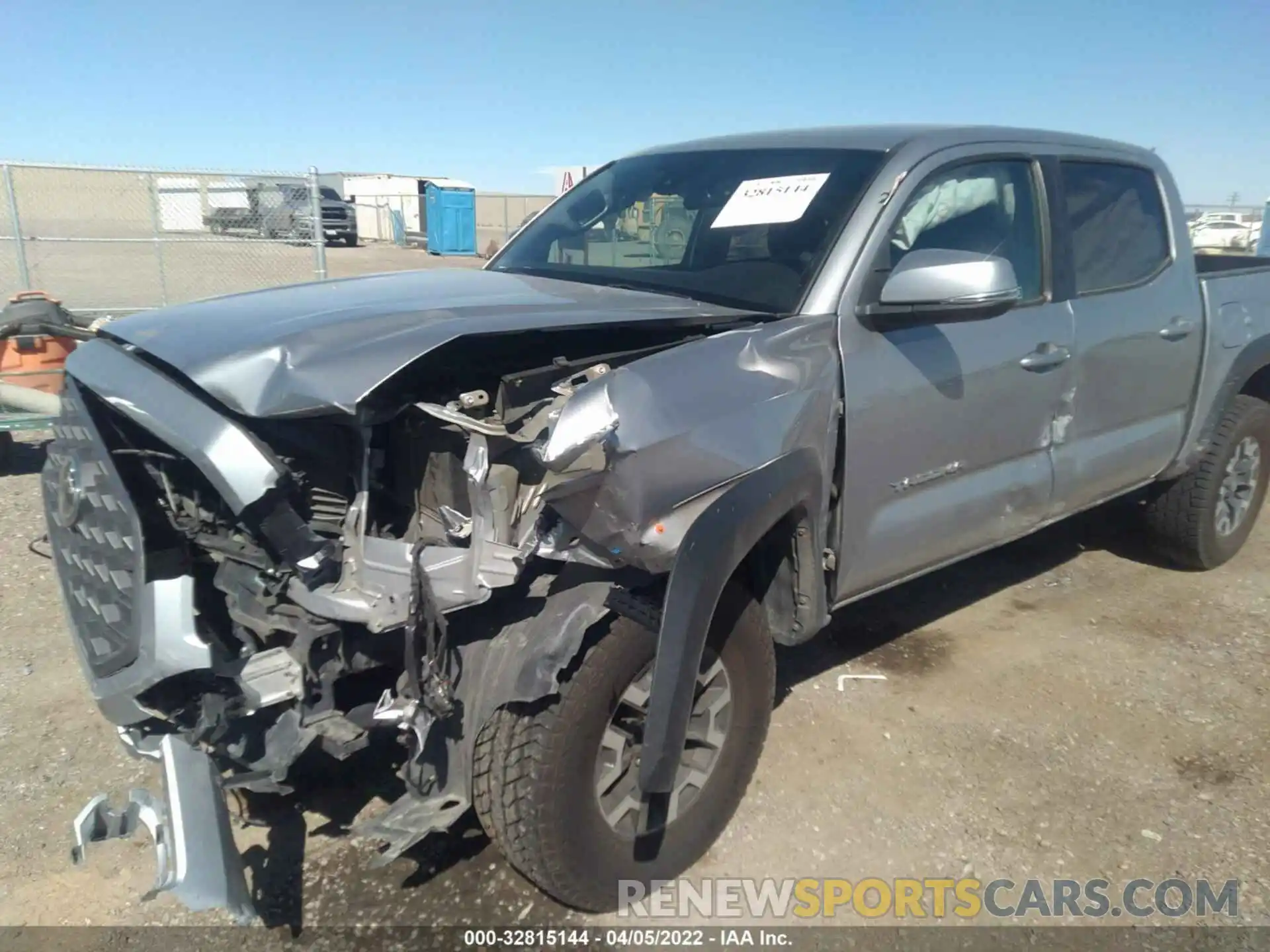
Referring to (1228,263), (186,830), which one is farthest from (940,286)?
(1228,263)

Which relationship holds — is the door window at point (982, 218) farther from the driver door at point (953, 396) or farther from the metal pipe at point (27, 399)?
the metal pipe at point (27, 399)

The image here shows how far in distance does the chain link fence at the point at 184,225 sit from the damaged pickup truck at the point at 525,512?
7633 millimetres

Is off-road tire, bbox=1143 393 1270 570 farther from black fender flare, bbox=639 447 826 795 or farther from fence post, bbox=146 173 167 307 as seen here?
fence post, bbox=146 173 167 307

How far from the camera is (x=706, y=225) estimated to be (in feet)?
10.7

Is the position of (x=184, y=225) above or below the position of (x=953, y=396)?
above

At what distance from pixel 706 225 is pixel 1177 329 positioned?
2.16 m

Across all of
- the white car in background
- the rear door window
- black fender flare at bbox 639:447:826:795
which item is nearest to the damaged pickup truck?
black fender flare at bbox 639:447:826:795

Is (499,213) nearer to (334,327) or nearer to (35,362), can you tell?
(35,362)

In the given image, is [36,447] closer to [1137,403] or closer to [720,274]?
[720,274]

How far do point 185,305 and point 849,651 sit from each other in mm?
2785

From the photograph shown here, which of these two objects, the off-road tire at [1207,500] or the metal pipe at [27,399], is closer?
the off-road tire at [1207,500]

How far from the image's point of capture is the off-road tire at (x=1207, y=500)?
Result: 4.43m

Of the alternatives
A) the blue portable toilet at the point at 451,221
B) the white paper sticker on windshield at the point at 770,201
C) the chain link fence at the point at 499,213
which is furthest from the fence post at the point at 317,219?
the blue portable toilet at the point at 451,221

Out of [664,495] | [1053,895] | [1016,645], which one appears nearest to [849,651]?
[1016,645]
